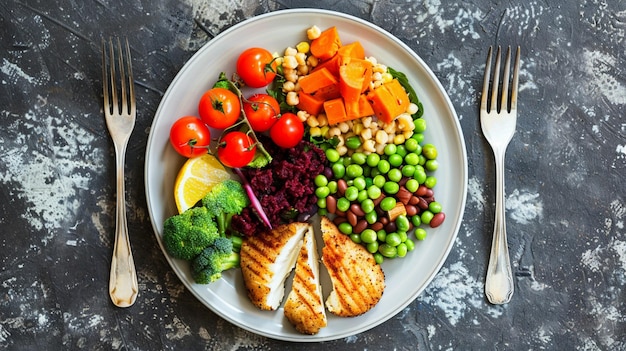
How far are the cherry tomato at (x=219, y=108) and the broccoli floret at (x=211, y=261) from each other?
659mm

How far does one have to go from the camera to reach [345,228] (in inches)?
139

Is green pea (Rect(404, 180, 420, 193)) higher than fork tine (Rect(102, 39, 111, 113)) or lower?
lower

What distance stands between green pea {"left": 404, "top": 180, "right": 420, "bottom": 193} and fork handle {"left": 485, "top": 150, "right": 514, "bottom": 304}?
51 cm

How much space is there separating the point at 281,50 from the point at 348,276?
1.39m

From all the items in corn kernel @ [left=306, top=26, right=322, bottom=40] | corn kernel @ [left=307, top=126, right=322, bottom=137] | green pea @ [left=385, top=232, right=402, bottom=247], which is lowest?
green pea @ [left=385, top=232, right=402, bottom=247]

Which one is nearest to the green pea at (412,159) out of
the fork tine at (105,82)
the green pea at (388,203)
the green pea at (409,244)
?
the green pea at (388,203)

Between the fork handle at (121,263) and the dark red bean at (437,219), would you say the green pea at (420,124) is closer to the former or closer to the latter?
the dark red bean at (437,219)

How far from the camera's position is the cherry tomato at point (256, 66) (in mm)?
3373

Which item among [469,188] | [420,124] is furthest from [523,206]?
[420,124]

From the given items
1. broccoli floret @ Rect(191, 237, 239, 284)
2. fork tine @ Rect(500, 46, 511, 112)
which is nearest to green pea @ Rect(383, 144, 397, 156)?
fork tine @ Rect(500, 46, 511, 112)

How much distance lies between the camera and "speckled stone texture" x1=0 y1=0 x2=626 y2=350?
11.8 feet

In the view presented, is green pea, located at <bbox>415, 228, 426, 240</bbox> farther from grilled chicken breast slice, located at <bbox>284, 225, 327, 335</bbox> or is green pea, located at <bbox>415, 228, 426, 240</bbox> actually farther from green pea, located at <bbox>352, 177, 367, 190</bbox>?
grilled chicken breast slice, located at <bbox>284, 225, 327, 335</bbox>

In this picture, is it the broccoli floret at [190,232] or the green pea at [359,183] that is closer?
the broccoli floret at [190,232]

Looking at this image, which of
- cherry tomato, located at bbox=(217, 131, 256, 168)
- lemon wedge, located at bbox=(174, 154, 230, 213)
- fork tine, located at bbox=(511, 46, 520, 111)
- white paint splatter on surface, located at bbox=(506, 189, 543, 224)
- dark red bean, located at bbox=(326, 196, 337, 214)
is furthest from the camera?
white paint splatter on surface, located at bbox=(506, 189, 543, 224)
